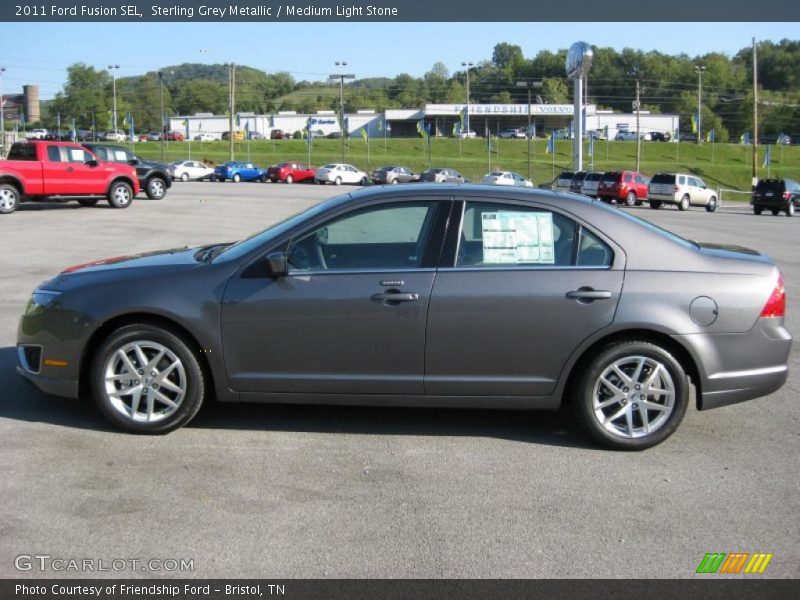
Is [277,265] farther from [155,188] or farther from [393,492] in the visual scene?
[155,188]

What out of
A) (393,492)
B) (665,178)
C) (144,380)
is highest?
(665,178)

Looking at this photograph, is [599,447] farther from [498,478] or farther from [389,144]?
[389,144]

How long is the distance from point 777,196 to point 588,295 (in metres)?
35.1

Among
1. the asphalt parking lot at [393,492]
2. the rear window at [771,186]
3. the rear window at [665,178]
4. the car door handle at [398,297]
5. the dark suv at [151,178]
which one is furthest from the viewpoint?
the rear window at [665,178]

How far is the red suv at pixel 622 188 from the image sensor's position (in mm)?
39938

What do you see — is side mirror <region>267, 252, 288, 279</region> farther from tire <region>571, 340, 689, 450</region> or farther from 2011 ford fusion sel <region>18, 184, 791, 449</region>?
tire <region>571, 340, 689, 450</region>

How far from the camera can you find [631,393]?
520 centimetres

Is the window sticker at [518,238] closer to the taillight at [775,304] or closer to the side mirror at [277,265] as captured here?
the side mirror at [277,265]

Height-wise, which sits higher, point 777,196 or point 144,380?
point 777,196

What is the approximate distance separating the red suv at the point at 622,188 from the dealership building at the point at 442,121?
81.9 metres

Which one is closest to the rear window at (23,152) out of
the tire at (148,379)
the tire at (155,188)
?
the tire at (155,188)

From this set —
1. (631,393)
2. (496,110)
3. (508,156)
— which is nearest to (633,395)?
(631,393)

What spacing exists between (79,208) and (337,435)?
21510 millimetres

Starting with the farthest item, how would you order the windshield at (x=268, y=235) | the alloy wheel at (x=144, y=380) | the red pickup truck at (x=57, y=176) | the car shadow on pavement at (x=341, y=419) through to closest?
the red pickup truck at (x=57, y=176), the car shadow on pavement at (x=341, y=419), the windshield at (x=268, y=235), the alloy wheel at (x=144, y=380)
